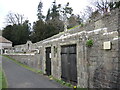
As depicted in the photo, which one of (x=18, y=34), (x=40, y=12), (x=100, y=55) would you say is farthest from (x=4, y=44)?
(x=100, y=55)

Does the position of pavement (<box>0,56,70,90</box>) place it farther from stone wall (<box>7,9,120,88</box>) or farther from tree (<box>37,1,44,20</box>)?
tree (<box>37,1,44,20</box>)

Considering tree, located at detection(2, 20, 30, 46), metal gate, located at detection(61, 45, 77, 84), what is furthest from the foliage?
tree, located at detection(2, 20, 30, 46)

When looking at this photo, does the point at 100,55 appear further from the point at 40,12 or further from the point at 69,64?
the point at 40,12

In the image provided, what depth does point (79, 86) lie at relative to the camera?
6.33 metres

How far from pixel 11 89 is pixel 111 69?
15.4ft

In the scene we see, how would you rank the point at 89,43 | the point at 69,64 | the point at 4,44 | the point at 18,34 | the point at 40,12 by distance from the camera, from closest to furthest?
1. the point at 89,43
2. the point at 69,64
3. the point at 18,34
4. the point at 4,44
5. the point at 40,12

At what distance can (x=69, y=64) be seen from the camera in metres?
7.38

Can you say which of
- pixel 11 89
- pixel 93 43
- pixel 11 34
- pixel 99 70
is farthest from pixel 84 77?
pixel 11 34

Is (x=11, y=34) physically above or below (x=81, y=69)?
above

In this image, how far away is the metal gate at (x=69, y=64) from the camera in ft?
22.9

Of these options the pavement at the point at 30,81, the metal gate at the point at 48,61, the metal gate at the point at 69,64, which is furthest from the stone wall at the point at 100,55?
the metal gate at the point at 48,61

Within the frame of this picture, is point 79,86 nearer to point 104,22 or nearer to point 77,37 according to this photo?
point 77,37

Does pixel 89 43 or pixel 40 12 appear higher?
pixel 40 12

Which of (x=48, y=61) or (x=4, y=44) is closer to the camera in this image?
(x=48, y=61)
